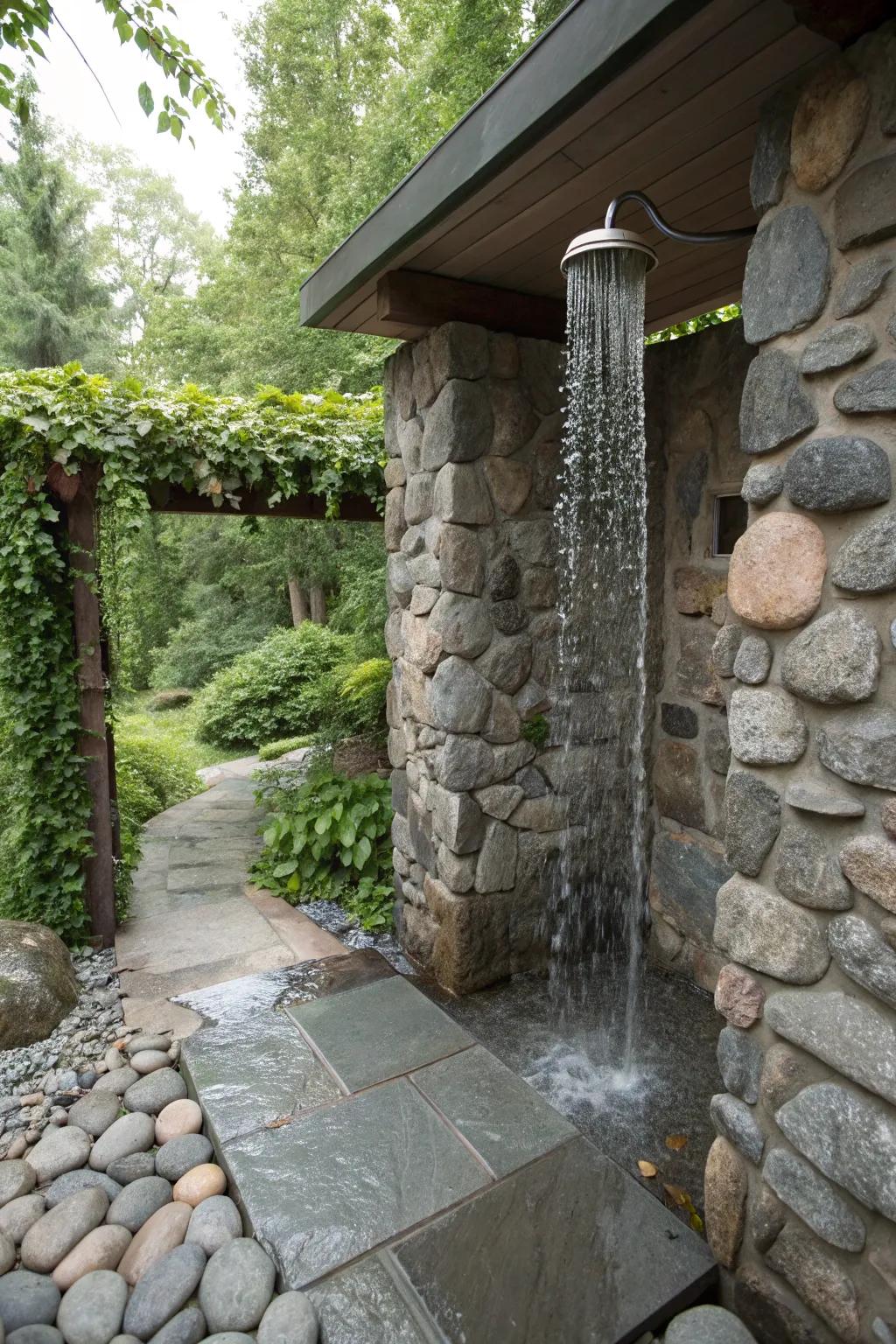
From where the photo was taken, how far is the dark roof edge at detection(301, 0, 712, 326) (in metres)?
1.21

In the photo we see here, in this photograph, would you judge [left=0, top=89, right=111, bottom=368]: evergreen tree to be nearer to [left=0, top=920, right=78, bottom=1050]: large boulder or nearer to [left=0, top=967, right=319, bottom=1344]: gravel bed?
[left=0, top=920, right=78, bottom=1050]: large boulder

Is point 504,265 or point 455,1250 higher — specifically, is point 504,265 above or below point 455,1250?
above

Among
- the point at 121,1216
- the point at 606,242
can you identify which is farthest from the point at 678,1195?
the point at 606,242

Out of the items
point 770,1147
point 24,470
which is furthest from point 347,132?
point 770,1147

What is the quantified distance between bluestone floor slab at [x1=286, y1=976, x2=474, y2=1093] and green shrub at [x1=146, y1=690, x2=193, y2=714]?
831cm

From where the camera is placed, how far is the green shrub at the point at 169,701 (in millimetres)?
10102

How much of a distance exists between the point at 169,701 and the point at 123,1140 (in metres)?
8.76

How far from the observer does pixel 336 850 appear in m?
3.79

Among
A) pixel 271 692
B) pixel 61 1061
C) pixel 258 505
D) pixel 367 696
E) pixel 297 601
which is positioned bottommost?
pixel 61 1061

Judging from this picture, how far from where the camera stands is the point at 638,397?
7.10ft

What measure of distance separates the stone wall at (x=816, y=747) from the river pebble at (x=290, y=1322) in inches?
29.4

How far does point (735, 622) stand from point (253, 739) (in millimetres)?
7000

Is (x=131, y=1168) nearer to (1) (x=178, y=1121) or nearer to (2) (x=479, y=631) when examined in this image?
(1) (x=178, y=1121)

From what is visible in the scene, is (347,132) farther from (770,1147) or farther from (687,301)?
(770,1147)
